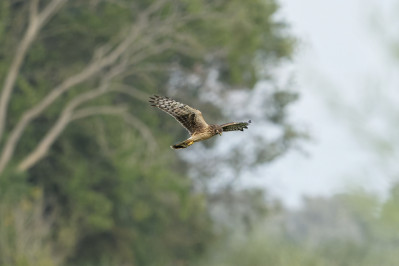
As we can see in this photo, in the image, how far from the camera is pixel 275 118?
155 feet

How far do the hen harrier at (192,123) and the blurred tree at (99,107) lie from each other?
23491mm

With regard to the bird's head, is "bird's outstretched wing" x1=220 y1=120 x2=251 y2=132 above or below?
above

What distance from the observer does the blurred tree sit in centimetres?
3606

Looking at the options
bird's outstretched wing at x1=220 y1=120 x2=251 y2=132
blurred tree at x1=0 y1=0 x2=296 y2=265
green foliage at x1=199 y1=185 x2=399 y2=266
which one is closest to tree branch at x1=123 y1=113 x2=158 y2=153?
blurred tree at x1=0 y1=0 x2=296 y2=265

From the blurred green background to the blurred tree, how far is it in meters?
0.05

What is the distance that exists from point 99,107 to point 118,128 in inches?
34.9

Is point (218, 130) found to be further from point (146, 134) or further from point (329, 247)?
point (329, 247)

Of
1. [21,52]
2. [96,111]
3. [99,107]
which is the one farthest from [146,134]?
[21,52]

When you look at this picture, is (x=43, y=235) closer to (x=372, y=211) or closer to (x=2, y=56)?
(x=2, y=56)

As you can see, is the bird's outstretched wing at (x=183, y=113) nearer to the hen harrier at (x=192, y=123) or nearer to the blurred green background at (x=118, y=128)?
the hen harrier at (x=192, y=123)

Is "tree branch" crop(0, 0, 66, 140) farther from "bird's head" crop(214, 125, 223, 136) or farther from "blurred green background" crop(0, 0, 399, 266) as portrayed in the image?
"bird's head" crop(214, 125, 223, 136)

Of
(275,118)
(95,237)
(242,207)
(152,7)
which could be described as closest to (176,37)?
(152,7)

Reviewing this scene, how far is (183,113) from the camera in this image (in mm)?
11102

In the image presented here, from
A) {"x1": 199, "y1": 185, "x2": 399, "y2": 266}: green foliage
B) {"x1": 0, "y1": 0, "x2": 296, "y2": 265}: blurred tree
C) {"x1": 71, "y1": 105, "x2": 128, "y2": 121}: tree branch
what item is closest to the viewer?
{"x1": 199, "y1": 185, "x2": 399, "y2": 266}: green foliage
